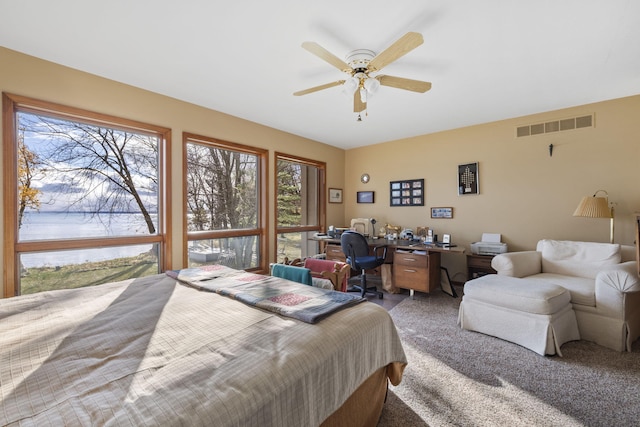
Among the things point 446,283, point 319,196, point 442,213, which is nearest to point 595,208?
point 442,213

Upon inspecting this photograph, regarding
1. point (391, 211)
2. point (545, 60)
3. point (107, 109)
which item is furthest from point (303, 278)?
point (391, 211)

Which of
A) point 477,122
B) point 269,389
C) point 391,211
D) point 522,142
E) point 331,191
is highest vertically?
point 477,122

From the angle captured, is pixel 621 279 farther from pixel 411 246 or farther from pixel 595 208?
pixel 411 246

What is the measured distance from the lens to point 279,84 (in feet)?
9.30

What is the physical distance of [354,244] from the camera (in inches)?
145

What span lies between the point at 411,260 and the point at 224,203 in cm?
269

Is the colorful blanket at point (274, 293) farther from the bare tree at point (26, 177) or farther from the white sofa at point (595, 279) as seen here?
the white sofa at point (595, 279)

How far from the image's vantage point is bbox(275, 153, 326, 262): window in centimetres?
448

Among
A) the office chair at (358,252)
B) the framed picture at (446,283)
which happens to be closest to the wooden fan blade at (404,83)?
the office chair at (358,252)

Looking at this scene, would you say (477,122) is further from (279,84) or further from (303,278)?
(303,278)

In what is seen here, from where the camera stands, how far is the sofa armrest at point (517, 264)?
297 centimetres

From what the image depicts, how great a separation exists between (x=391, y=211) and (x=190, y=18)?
4.01 m

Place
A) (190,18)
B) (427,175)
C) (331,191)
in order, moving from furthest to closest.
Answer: (331,191), (427,175), (190,18)

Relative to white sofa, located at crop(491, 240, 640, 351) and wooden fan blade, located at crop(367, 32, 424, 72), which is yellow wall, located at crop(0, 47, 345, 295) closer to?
wooden fan blade, located at crop(367, 32, 424, 72)
